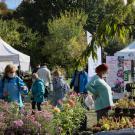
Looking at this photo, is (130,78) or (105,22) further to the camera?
(130,78)

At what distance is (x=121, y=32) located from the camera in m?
3.88

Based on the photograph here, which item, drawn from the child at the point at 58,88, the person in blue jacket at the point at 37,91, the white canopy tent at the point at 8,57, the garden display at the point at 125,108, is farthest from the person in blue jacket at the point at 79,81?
the white canopy tent at the point at 8,57

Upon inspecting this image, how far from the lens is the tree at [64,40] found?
59.4 m

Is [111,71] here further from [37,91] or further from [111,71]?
[37,91]

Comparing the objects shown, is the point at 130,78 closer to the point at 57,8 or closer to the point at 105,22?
the point at 105,22

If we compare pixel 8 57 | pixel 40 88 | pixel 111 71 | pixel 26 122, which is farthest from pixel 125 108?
pixel 8 57

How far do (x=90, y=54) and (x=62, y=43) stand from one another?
191 ft

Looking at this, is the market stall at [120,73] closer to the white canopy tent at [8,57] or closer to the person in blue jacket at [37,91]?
the white canopy tent at [8,57]

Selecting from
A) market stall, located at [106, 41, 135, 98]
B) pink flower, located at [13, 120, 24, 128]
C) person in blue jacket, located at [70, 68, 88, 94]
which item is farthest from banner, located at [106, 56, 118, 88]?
pink flower, located at [13, 120, 24, 128]

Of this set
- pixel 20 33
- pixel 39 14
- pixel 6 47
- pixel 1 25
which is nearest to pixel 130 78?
pixel 6 47

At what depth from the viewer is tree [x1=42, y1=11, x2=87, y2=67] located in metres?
59.4

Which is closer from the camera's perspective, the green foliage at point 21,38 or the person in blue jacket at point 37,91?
the person in blue jacket at point 37,91

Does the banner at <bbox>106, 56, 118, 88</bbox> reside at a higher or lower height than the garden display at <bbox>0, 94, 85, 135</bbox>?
higher

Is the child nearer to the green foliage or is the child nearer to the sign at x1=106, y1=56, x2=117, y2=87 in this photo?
the sign at x1=106, y1=56, x2=117, y2=87
